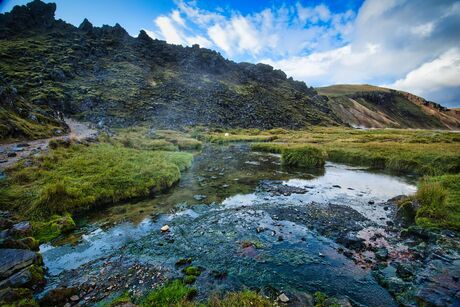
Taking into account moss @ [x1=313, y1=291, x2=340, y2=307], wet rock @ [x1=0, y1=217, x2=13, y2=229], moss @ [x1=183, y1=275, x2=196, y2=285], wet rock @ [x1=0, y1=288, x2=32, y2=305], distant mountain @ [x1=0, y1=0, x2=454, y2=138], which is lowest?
moss @ [x1=183, y1=275, x2=196, y2=285]

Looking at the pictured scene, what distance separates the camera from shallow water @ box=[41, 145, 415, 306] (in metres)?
8.96

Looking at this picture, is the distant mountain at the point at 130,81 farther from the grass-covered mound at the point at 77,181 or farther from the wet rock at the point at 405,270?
the wet rock at the point at 405,270

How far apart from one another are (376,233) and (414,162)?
896 inches

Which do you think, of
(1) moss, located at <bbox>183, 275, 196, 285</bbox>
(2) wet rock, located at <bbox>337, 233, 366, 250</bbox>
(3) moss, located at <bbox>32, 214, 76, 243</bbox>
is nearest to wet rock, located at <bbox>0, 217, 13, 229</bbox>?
(3) moss, located at <bbox>32, 214, 76, 243</bbox>

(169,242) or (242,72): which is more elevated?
(242,72)

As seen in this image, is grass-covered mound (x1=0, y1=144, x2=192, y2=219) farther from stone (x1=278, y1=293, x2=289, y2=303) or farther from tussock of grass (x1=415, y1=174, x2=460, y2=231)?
tussock of grass (x1=415, y1=174, x2=460, y2=231)

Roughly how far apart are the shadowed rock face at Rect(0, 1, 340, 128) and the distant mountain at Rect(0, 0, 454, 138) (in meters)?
0.37

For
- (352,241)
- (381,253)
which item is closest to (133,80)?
(352,241)

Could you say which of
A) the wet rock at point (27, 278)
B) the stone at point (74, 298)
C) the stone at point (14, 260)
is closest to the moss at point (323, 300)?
the stone at point (74, 298)

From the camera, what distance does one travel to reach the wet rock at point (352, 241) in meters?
11.3

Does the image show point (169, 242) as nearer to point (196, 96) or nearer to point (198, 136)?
point (198, 136)

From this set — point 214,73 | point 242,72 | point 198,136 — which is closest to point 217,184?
point 198,136

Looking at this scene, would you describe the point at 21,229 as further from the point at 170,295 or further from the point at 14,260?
the point at 170,295

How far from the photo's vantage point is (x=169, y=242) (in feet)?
38.9
